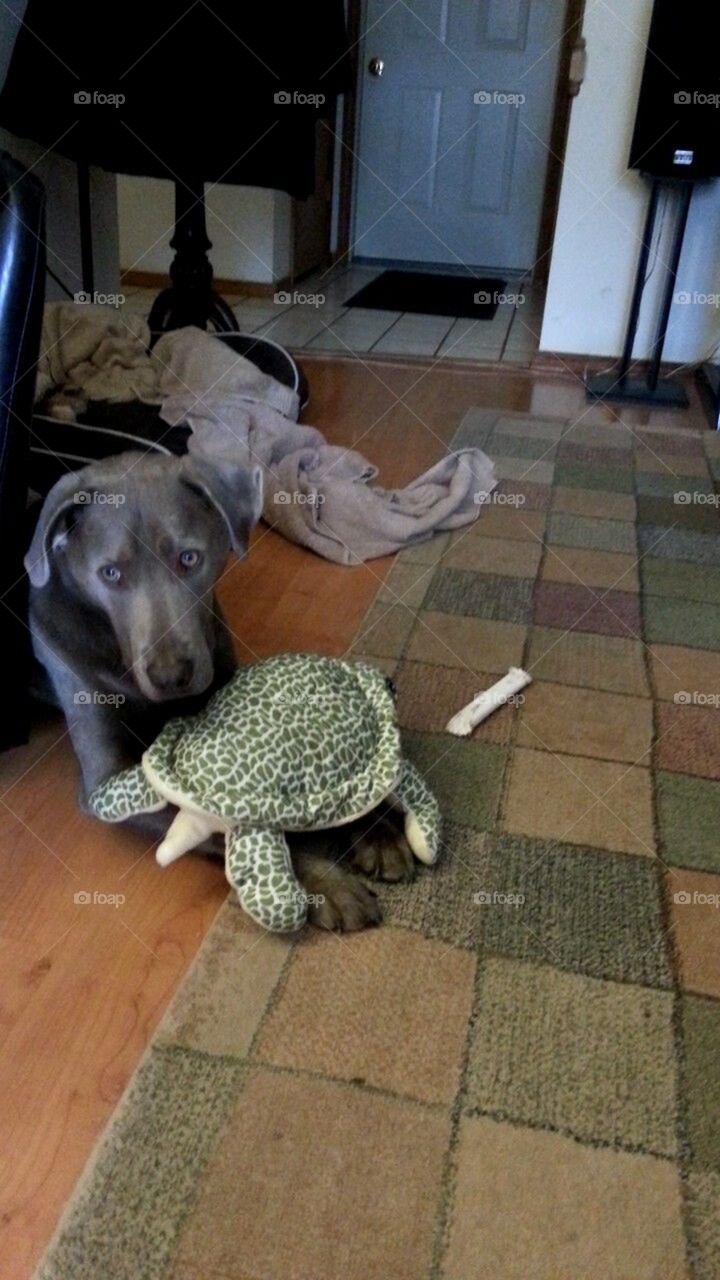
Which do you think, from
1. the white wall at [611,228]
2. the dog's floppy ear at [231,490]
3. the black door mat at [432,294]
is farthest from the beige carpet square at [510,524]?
the black door mat at [432,294]

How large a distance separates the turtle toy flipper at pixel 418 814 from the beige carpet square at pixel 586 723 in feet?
1.00

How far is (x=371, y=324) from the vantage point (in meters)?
4.18

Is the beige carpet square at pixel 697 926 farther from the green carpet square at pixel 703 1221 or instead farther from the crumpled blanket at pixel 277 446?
the crumpled blanket at pixel 277 446

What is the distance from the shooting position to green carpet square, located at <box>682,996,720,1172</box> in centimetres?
89

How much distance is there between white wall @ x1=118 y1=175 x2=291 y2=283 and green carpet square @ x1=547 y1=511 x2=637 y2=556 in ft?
9.27

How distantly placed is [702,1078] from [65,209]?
2.90 metres

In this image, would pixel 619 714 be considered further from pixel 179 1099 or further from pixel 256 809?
pixel 179 1099

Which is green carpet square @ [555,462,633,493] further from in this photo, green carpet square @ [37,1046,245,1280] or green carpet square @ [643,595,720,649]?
green carpet square @ [37,1046,245,1280]

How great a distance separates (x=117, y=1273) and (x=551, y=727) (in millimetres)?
946

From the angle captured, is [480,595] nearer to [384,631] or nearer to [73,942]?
[384,631]

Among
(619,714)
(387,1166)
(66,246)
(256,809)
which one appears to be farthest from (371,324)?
(387,1166)

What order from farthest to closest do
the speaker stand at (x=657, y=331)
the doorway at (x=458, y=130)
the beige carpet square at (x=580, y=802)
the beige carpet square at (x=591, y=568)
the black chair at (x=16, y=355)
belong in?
the doorway at (x=458, y=130) → the speaker stand at (x=657, y=331) → the beige carpet square at (x=591, y=568) → the beige carpet square at (x=580, y=802) → the black chair at (x=16, y=355)

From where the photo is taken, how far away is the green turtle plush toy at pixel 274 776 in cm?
107

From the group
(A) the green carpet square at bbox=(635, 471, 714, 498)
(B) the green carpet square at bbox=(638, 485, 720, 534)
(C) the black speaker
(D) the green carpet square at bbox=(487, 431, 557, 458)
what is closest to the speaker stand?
(C) the black speaker
